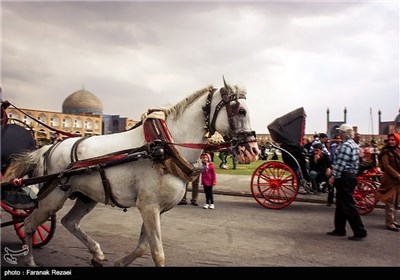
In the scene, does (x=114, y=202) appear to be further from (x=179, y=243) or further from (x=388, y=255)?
(x=388, y=255)

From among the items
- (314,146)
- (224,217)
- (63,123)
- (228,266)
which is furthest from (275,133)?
(63,123)

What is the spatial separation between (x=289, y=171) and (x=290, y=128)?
129cm

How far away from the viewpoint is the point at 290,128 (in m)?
8.94

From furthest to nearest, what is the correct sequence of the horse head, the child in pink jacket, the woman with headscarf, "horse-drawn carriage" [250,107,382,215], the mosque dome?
the mosque dome, the child in pink jacket, "horse-drawn carriage" [250,107,382,215], the woman with headscarf, the horse head

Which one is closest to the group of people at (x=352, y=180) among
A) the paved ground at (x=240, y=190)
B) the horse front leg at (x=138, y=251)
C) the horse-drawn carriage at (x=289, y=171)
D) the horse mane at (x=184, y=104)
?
the horse-drawn carriage at (x=289, y=171)

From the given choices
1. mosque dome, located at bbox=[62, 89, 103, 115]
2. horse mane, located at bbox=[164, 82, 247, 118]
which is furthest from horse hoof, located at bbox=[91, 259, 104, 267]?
mosque dome, located at bbox=[62, 89, 103, 115]

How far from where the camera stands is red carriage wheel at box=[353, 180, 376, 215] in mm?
7363

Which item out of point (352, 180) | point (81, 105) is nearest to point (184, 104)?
point (352, 180)

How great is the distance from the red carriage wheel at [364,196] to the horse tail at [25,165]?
6347 mm

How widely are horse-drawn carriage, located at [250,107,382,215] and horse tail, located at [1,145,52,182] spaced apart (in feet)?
17.3

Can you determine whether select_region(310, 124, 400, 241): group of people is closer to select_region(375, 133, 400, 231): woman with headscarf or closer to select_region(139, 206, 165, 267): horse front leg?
select_region(375, 133, 400, 231): woman with headscarf

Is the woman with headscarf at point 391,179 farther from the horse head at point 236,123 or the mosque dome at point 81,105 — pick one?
the mosque dome at point 81,105

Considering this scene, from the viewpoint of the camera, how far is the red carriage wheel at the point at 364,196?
736 cm

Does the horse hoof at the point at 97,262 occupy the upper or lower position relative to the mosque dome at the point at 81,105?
lower
